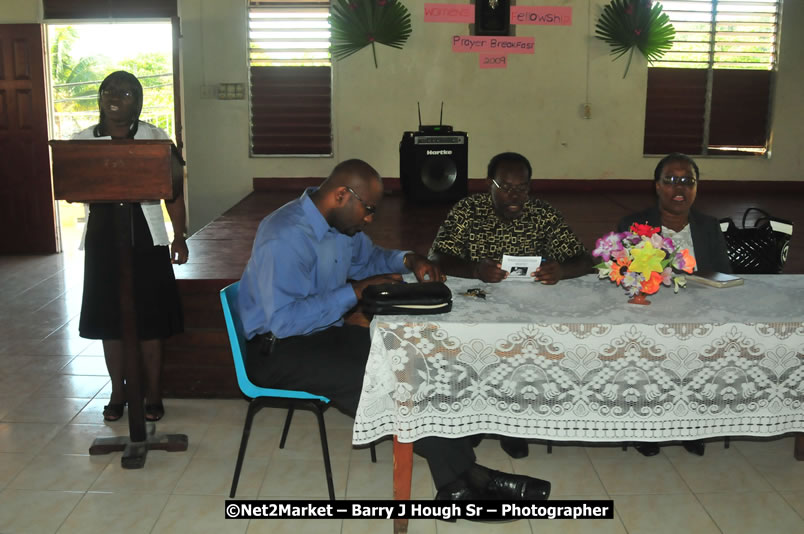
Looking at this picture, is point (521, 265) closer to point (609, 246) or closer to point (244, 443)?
point (609, 246)

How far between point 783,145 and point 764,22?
112 cm

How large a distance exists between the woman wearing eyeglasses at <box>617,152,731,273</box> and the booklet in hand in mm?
232

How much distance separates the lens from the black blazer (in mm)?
3168

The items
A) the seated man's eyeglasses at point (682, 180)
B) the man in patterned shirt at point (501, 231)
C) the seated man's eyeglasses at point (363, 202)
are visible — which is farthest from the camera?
the man in patterned shirt at point (501, 231)

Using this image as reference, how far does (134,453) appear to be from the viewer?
9.67ft

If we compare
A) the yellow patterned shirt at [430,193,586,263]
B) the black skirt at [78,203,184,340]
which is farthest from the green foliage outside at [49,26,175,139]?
the yellow patterned shirt at [430,193,586,263]

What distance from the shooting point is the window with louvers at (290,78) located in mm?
6863

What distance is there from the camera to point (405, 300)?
2387mm

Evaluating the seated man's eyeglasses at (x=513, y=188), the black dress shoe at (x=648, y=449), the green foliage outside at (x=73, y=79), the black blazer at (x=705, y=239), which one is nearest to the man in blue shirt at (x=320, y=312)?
the black dress shoe at (x=648, y=449)

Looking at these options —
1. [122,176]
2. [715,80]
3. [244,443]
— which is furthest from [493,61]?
[244,443]

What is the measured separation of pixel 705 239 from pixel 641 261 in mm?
767

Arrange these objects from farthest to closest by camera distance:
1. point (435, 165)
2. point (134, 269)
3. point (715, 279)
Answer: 1. point (435, 165)
2. point (134, 269)
3. point (715, 279)

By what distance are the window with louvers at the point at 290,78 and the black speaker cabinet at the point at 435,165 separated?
109 centimetres

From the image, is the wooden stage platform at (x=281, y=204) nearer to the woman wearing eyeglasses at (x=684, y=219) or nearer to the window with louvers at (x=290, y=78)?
the window with louvers at (x=290, y=78)
